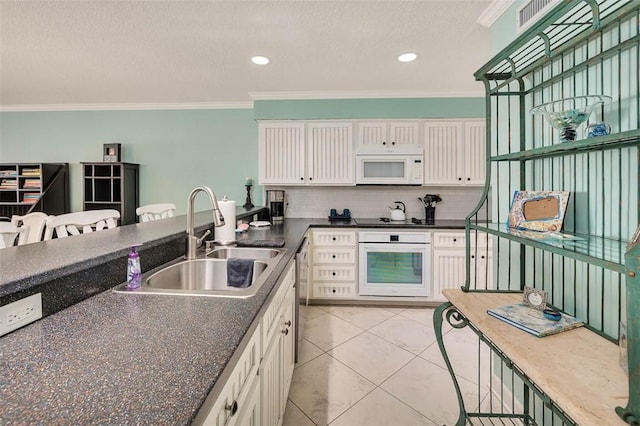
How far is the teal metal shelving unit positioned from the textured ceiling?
40.1 inches

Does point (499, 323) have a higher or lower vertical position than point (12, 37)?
lower

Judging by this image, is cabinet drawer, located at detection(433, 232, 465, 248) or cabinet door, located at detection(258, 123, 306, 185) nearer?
cabinet drawer, located at detection(433, 232, 465, 248)

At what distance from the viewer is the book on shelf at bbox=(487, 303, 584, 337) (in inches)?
41.0

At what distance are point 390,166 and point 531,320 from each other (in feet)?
8.57

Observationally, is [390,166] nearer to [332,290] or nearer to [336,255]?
[336,255]

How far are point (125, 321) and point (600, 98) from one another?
172 cm

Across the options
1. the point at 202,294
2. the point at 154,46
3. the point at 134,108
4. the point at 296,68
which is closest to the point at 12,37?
the point at 154,46

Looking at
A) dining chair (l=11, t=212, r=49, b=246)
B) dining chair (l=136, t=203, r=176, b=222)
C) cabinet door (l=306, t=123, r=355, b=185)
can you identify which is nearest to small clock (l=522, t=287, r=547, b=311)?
cabinet door (l=306, t=123, r=355, b=185)

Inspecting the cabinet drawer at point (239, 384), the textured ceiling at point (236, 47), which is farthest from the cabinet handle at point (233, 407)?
the textured ceiling at point (236, 47)

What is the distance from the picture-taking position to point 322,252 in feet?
10.9

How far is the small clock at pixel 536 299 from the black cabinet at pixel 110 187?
4385 millimetres

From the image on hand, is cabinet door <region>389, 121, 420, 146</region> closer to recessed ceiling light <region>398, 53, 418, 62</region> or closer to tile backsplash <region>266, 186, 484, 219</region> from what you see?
tile backsplash <region>266, 186, 484, 219</region>

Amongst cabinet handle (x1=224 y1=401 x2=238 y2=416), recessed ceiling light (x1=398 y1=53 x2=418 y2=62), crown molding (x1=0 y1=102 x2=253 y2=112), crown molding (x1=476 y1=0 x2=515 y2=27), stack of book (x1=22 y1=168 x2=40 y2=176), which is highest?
crown molding (x1=0 y1=102 x2=253 y2=112)

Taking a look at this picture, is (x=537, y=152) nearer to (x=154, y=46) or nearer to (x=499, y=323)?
(x=499, y=323)
